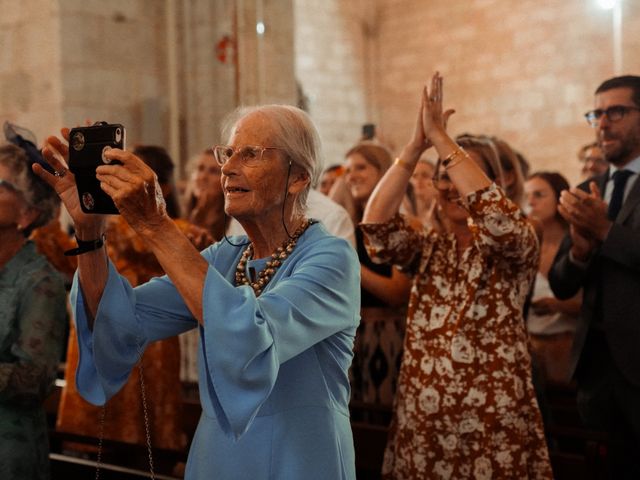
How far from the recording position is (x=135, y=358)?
233 centimetres

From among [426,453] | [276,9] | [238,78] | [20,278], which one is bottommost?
[426,453]

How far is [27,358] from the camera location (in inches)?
118

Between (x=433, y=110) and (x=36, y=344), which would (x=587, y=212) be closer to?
(x=433, y=110)

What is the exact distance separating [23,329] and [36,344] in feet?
0.22

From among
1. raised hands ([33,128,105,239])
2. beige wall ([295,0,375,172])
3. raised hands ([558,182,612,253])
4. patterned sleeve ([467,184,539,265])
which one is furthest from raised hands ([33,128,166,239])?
beige wall ([295,0,375,172])

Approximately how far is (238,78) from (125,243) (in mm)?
2996

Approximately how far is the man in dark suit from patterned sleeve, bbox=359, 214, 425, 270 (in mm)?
607

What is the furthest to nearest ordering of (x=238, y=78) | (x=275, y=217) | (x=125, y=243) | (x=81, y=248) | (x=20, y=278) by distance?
(x=238, y=78), (x=125, y=243), (x=20, y=278), (x=275, y=217), (x=81, y=248)

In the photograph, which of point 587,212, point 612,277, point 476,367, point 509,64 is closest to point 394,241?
point 476,367

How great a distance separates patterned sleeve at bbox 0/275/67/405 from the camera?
2.94m

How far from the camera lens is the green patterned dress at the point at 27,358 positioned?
2.96 m

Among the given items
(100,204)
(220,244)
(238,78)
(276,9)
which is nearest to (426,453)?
(220,244)

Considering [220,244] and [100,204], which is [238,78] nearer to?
[220,244]

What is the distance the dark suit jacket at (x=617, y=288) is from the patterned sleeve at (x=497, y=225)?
19.6 inches
